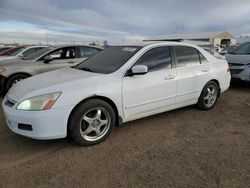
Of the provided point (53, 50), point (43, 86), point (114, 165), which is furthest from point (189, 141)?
point (53, 50)

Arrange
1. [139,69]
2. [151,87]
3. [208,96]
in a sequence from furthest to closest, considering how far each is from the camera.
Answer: [208,96], [151,87], [139,69]

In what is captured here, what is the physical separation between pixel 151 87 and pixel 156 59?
0.58m

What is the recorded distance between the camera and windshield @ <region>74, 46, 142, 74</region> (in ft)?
13.0

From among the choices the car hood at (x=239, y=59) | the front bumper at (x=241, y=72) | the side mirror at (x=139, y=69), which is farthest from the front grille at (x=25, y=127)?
the car hood at (x=239, y=59)

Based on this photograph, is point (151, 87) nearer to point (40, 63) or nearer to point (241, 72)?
point (40, 63)

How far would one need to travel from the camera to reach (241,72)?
7.25m

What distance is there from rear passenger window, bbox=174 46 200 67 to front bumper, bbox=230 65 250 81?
120 inches

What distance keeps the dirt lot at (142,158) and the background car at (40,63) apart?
2552mm

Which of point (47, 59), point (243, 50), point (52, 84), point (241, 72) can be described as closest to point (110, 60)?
point (52, 84)

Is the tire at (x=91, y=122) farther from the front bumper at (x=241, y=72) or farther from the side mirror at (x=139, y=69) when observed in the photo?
the front bumper at (x=241, y=72)

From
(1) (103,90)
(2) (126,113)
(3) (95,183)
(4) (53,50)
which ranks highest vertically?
(4) (53,50)

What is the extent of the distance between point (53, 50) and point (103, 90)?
423 centimetres

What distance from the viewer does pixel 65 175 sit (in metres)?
2.79

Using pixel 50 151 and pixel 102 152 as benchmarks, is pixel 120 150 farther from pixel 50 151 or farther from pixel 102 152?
pixel 50 151
